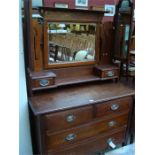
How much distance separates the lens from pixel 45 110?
1127 mm

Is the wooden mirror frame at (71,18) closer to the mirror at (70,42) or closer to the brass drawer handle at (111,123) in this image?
the mirror at (70,42)

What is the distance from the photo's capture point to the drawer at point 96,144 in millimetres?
1322

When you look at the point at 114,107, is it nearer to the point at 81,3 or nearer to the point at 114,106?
the point at 114,106

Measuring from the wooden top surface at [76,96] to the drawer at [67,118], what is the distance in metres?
0.04

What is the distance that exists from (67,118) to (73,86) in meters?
0.37

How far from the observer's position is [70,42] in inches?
57.2

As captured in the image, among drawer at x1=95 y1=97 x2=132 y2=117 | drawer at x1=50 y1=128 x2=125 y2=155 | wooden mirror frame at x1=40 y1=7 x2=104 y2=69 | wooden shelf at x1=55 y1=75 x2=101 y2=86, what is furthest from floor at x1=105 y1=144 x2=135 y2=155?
wooden mirror frame at x1=40 y1=7 x2=104 y2=69

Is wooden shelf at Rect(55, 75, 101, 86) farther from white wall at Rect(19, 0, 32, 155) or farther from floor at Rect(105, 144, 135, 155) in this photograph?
floor at Rect(105, 144, 135, 155)

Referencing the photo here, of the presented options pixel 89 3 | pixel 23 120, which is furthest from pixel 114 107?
pixel 89 3
